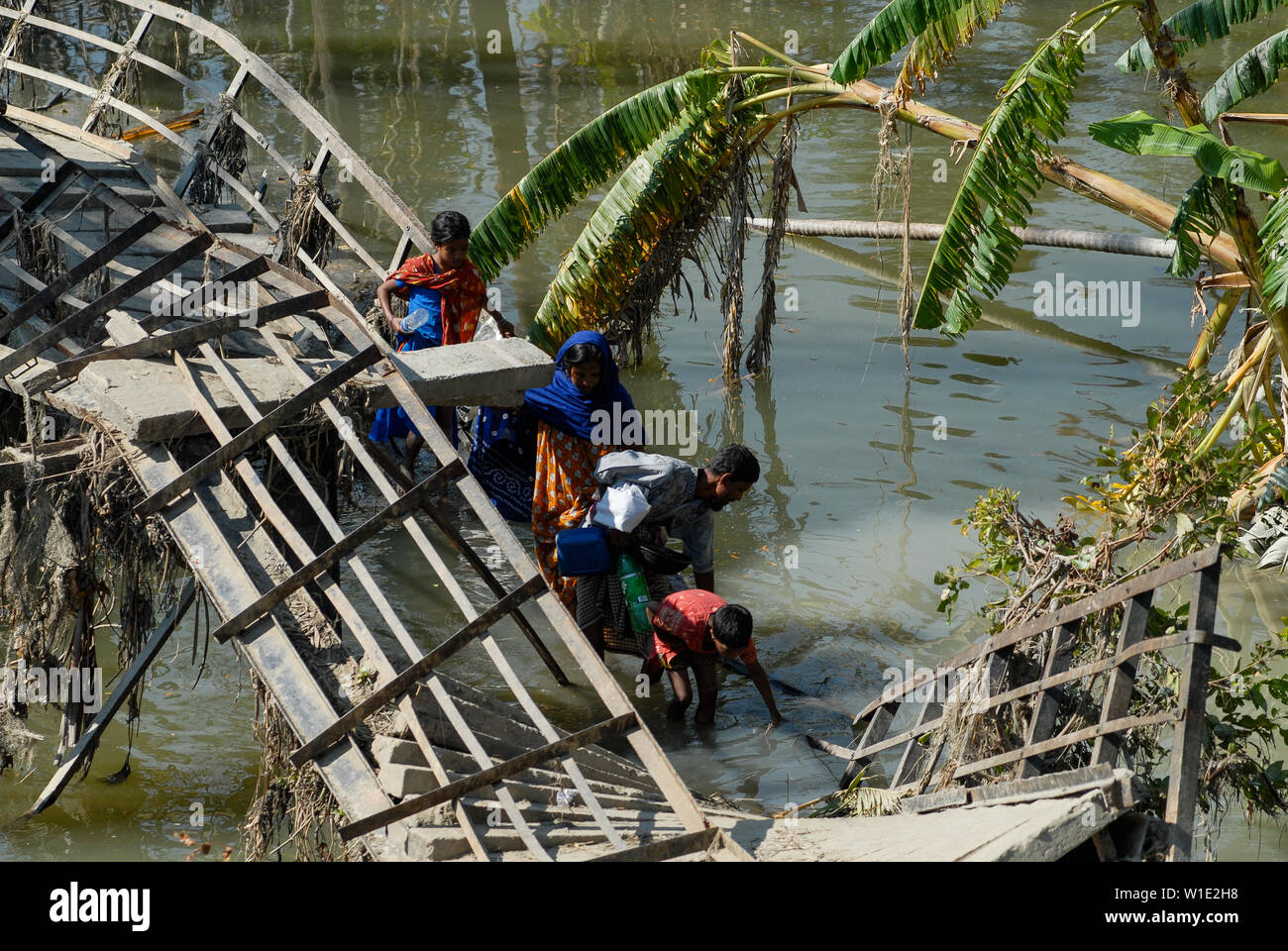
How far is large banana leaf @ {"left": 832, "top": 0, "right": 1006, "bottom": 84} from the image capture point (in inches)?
271

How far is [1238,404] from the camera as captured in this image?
798cm

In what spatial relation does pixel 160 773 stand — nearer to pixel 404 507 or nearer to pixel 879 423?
pixel 404 507

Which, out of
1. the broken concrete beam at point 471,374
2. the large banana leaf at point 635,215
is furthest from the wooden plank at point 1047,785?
the large banana leaf at point 635,215

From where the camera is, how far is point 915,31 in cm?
700

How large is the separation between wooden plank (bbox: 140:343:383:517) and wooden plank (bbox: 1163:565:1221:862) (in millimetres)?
3464

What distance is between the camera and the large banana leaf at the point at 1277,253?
5.86m

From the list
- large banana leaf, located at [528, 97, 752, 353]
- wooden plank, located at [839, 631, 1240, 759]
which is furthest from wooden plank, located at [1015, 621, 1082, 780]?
large banana leaf, located at [528, 97, 752, 353]

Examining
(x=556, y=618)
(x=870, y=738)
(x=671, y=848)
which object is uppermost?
(x=556, y=618)

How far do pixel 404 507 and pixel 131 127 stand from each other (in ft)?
39.6

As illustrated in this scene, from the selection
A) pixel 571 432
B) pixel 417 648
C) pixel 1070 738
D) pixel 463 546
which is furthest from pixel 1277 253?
pixel 417 648

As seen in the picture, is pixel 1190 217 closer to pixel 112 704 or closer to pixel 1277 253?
pixel 1277 253

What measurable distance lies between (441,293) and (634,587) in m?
2.34

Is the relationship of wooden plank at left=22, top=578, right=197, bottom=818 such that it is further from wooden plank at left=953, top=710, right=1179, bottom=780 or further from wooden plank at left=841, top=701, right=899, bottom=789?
wooden plank at left=953, top=710, right=1179, bottom=780
